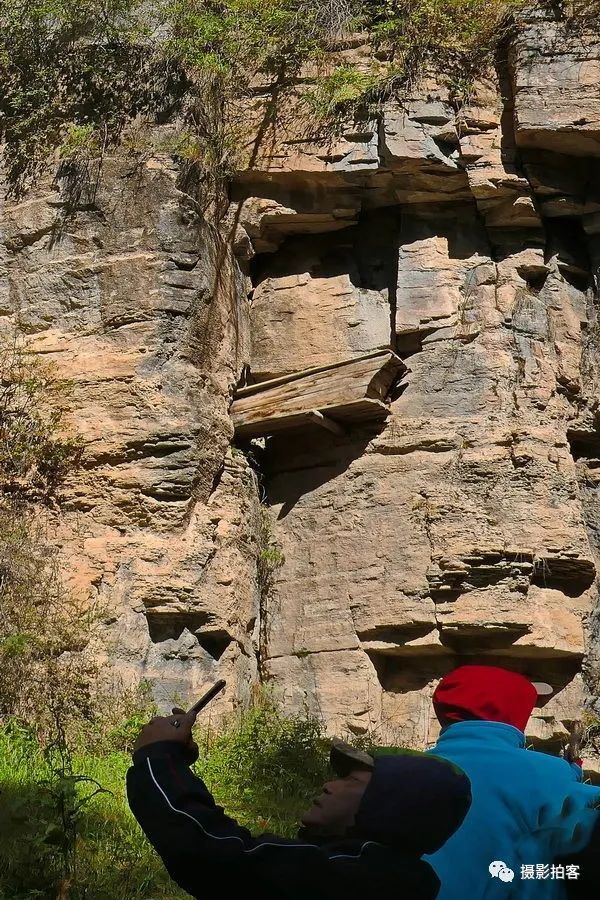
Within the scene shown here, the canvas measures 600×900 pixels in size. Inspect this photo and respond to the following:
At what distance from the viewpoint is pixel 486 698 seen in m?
2.53

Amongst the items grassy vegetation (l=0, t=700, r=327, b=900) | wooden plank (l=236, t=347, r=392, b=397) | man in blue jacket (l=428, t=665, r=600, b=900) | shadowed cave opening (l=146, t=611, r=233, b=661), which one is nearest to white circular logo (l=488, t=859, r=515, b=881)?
man in blue jacket (l=428, t=665, r=600, b=900)

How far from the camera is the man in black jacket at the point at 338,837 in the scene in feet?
7.17

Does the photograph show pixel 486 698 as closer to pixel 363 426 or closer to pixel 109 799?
pixel 109 799

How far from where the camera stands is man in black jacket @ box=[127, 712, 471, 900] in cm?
219

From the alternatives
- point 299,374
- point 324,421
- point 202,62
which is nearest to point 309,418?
point 324,421

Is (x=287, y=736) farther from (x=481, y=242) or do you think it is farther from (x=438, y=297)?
(x=481, y=242)

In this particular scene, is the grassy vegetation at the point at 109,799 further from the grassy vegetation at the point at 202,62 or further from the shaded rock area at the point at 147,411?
the grassy vegetation at the point at 202,62

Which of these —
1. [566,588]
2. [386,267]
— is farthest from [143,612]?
[386,267]

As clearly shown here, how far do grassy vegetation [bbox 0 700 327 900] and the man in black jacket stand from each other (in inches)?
106

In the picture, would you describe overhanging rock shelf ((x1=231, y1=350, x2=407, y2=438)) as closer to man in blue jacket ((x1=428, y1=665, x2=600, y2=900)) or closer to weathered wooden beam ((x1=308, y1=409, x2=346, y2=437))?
weathered wooden beam ((x1=308, y1=409, x2=346, y2=437))

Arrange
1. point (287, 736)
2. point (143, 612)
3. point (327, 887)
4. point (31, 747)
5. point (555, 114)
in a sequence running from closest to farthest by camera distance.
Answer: point (327, 887) < point (31, 747) < point (287, 736) < point (143, 612) < point (555, 114)

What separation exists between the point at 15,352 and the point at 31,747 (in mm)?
3726

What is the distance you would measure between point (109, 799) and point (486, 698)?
14.8 ft

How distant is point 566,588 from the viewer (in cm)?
934
